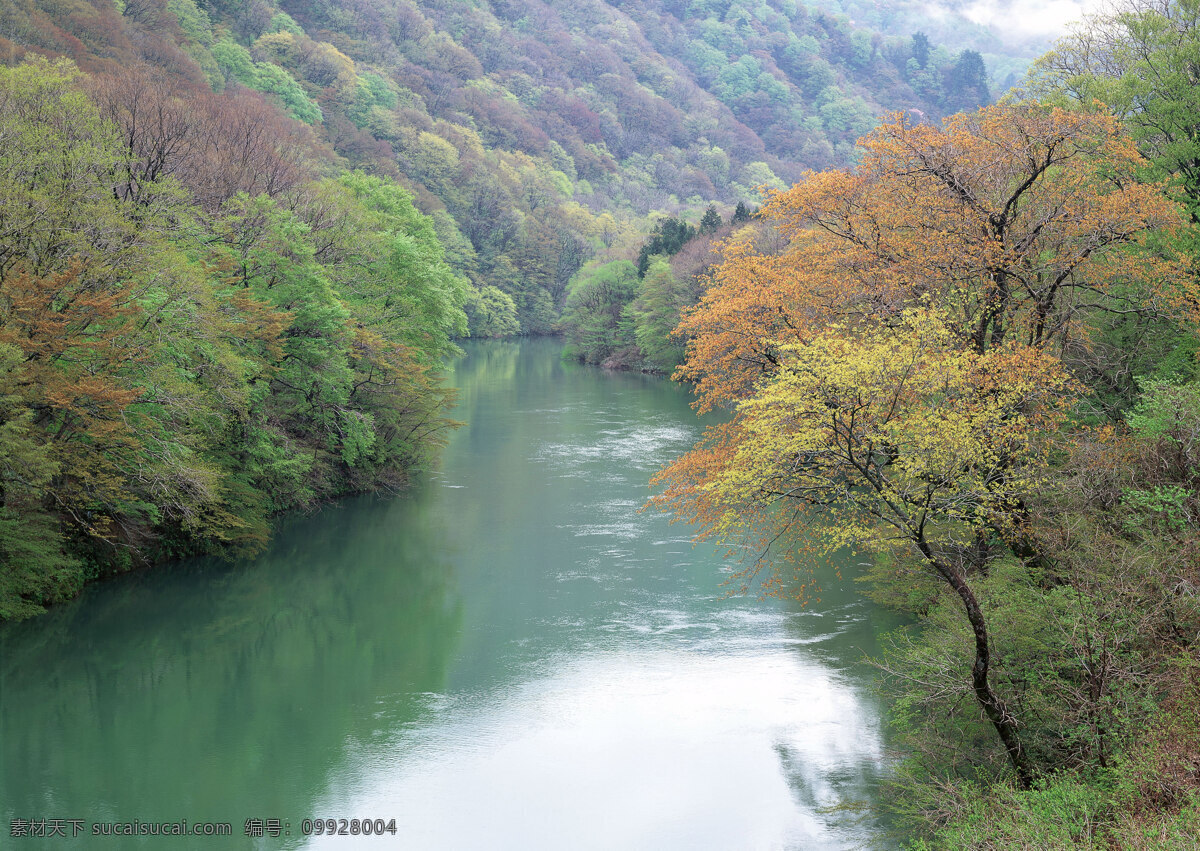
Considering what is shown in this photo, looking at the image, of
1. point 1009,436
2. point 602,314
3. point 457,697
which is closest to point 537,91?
point 602,314

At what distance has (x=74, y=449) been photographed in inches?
730

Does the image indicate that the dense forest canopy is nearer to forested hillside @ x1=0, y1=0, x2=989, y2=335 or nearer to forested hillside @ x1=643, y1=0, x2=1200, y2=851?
forested hillside @ x1=643, y1=0, x2=1200, y2=851

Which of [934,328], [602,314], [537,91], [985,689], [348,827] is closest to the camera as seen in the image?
[985,689]

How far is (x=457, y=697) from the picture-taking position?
1659 centimetres

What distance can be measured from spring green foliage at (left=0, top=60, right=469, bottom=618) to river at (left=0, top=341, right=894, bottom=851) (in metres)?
2.07

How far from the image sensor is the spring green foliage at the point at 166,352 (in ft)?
59.1

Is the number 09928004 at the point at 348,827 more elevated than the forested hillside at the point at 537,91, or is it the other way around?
the forested hillside at the point at 537,91

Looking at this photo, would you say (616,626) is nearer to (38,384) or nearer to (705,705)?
(705,705)

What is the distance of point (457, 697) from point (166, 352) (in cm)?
980

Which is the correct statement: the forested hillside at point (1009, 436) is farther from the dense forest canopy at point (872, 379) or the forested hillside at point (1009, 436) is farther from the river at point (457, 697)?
the river at point (457, 697)

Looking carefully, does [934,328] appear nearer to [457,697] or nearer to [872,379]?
[872,379]

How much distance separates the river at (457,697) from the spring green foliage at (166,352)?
2.07 m

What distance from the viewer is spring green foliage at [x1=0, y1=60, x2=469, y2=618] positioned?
59.1 feet

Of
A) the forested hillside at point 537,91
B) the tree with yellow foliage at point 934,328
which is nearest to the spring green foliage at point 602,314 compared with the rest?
the forested hillside at point 537,91
